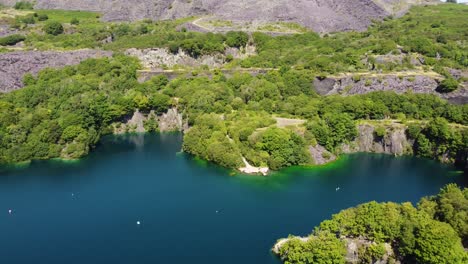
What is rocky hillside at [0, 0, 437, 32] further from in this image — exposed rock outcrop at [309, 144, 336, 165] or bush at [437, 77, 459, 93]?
exposed rock outcrop at [309, 144, 336, 165]

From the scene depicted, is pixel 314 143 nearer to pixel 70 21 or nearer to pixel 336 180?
pixel 336 180

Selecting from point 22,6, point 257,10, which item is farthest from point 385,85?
point 22,6

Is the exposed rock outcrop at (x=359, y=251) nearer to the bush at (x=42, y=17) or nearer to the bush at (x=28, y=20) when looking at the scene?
the bush at (x=28, y=20)

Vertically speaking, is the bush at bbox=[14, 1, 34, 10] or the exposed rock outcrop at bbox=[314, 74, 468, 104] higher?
the bush at bbox=[14, 1, 34, 10]

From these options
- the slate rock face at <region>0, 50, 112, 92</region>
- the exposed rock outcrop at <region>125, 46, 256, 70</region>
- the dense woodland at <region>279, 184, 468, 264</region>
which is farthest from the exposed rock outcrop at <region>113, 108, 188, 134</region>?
the dense woodland at <region>279, 184, 468, 264</region>

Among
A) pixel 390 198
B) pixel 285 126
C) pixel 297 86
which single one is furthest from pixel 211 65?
pixel 390 198

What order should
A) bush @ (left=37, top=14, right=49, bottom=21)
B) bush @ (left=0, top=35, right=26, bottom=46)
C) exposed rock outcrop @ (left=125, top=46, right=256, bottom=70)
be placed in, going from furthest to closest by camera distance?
bush @ (left=37, top=14, right=49, bottom=21) → bush @ (left=0, top=35, right=26, bottom=46) → exposed rock outcrop @ (left=125, top=46, right=256, bottom=70)
